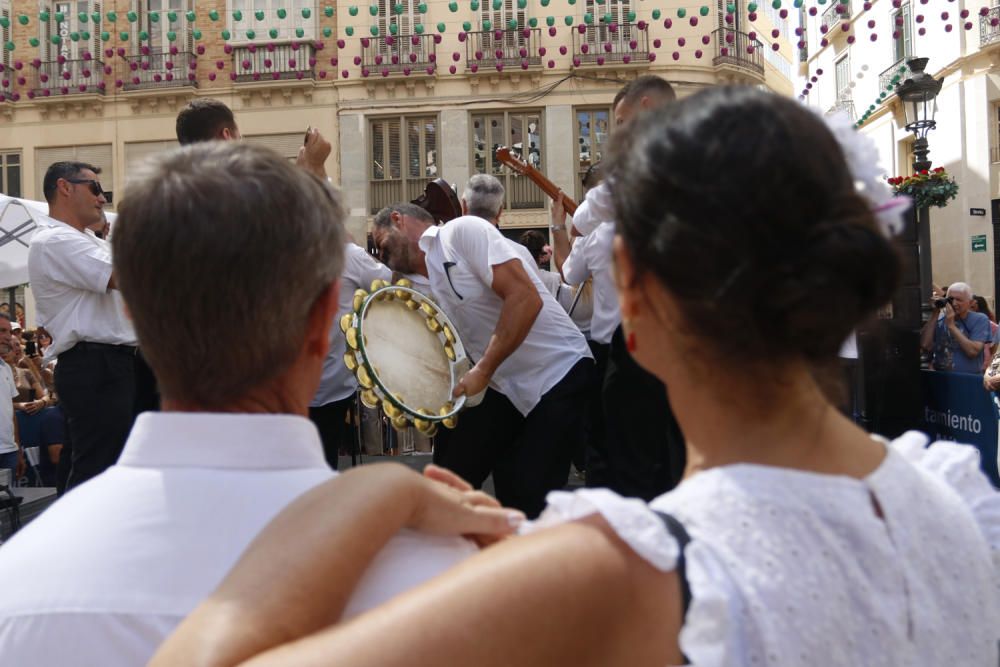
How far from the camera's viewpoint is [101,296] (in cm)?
422

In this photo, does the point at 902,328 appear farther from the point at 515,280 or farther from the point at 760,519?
the point at 760,519

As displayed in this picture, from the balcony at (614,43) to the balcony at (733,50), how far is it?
1.78 meters

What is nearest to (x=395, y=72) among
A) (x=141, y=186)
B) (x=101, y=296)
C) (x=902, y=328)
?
(x=902, y=328)

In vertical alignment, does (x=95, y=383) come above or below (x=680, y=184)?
below

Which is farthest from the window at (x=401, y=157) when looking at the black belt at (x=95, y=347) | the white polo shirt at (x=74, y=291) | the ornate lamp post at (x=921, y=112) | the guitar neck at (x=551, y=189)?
the black belt at (x=95, y=347)

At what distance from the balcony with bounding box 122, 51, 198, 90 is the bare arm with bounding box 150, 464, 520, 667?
81.6 ft

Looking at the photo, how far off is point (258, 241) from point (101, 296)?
3381 mm

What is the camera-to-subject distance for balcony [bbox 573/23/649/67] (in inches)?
904

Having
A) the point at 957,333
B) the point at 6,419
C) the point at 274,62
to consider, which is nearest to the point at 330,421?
the point at 6,419

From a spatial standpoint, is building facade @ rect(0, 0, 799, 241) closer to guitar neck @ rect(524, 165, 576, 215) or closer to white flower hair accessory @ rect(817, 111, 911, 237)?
guitar neck @ rect(524, 165, 576, 215)

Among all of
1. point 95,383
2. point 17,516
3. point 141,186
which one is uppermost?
point 141,186

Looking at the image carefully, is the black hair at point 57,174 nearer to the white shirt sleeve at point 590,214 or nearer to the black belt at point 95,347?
the black belt at point 95,347

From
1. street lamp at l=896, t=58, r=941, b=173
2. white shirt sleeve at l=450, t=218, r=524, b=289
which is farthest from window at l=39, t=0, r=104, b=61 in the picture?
white shirt sleeve at l=450, t=218, r=524, b=289

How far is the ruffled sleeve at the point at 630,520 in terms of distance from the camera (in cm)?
88
